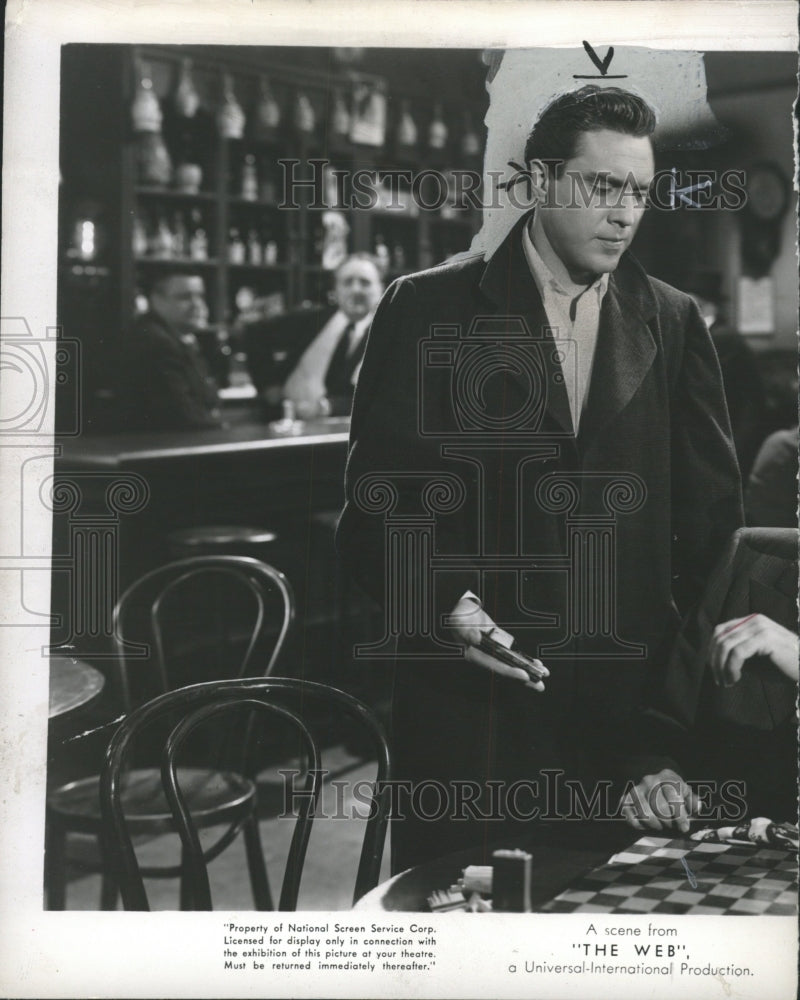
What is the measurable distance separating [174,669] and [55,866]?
1.10 feet

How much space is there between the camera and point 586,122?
1.43 metres

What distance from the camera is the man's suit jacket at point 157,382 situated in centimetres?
150

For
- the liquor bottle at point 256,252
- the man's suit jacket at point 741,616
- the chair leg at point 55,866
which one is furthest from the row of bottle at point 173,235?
the man's suit jacket at point 741,616

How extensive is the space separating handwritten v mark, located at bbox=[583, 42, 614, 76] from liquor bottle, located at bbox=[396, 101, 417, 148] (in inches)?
10.6

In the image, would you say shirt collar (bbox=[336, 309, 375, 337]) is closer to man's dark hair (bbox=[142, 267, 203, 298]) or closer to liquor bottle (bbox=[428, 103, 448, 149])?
liquor bottle (bbox=[428, 103, 448, 149])

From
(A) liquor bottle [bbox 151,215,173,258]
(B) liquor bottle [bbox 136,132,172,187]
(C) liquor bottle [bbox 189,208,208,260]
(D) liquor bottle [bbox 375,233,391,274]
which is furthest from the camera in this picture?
(C) liquor bottle [bbox 189,208,208,260]

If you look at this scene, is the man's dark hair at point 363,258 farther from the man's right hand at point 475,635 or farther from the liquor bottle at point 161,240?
the liquor bottle at point 161,240

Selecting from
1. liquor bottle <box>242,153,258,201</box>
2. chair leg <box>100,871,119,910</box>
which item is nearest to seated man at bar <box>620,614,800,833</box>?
chair leg <box>100,871,119,910</box>

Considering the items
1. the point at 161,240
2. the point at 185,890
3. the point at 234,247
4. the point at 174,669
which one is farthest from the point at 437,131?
the point at 161,240

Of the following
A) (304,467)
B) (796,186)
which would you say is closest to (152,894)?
(304,467)

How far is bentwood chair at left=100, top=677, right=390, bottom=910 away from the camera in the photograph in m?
1.36

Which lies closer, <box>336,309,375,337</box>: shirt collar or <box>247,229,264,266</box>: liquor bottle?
<box>336,309,375,337</box>: shirt collar

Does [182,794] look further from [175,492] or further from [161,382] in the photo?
[161,382]

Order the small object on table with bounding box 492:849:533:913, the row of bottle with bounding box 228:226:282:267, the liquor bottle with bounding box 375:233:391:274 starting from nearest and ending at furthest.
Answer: the small object on table with bounding box 492:849:533:913
the liquor bottle with bounding box 375:233:391:274
the row of bottle with bounding box 228:226:282:267
